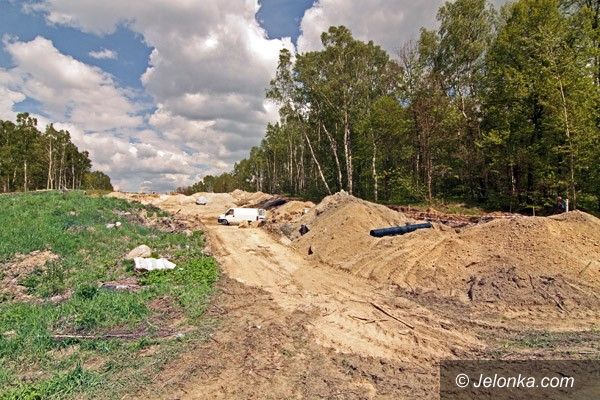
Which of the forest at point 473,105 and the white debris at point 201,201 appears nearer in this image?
the forest at point 473,105

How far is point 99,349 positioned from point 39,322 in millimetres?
2208

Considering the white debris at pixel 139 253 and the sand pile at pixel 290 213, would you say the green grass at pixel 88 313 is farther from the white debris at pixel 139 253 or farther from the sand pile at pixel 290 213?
the sand pile at pixel 290 213

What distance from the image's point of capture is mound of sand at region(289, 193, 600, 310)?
1058cm

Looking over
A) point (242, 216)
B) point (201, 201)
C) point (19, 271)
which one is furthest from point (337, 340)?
point (201, 201)

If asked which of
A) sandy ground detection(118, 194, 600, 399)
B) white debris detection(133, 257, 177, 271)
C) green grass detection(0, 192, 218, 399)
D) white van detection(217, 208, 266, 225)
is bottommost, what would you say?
sandy ground detection(118, 194, 600, 399)

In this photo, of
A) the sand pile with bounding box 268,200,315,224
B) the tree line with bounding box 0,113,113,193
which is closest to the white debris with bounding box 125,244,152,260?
the sand pile with bounding box 268,200,315,224

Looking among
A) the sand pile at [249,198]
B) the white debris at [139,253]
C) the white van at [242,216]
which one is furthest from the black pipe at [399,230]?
the sand pile at [249,198]

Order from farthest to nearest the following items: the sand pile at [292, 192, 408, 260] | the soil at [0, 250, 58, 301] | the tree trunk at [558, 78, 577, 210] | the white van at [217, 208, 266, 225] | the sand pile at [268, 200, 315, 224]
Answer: the white van at [217, 208, 266, 225]
the sand pile at [268, 200, 315, 224]
the tree trunk at [558, 78, 577, 210]
the sand pile at [292, 192, 408, 260]
the soil at [0, 250, 58, 301]

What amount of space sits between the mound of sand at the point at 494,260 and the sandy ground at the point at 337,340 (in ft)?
2.26

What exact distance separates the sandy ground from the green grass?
28.3 inches

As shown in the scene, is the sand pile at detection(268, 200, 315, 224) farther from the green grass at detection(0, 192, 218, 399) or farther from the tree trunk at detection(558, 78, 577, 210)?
the tree trunk at detection(558, 78, 577, 210)

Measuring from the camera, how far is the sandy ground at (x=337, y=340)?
258 inches

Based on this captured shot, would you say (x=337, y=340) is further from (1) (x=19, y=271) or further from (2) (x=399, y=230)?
(1) (x=19, y=271)

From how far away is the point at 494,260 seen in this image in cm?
1241
